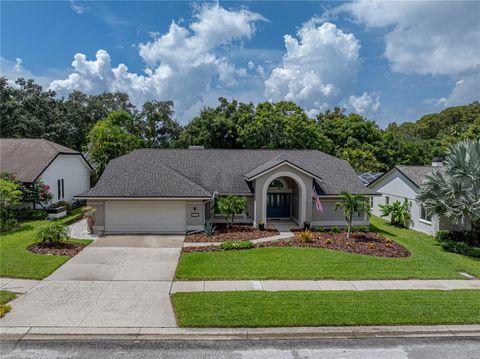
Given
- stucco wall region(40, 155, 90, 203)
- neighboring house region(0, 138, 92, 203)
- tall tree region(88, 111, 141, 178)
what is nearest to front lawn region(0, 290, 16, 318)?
neighboring house region(0, 138, 92, 203)

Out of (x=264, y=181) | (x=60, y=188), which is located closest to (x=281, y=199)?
(x=264, y=181)

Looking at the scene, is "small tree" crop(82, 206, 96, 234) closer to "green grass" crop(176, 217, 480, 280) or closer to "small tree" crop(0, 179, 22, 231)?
"small tree" crop(0, 179, 22, 231)

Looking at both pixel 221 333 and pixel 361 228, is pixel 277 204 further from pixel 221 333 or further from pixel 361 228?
pixel 221 333

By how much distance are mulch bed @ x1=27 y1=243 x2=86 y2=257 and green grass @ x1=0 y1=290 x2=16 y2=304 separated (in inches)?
163

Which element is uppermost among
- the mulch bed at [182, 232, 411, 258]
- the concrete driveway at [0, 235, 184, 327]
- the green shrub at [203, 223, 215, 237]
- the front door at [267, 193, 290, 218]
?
the front door at [267, 193, 290, 218]

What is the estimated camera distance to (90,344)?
782cm

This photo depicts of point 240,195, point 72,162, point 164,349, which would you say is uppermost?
→ point 72,162

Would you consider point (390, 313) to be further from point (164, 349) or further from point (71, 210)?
point (71, 210)

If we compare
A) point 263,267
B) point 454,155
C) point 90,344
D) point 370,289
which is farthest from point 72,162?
point 454,155

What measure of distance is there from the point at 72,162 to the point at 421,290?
27.7 meters

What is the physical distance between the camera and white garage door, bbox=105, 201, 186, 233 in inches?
763

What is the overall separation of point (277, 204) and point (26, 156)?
63.2 feet

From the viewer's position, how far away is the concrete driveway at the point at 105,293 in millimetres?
8828

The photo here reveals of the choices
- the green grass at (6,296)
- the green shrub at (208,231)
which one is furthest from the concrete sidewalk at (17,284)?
the green shrub at (208,231)
